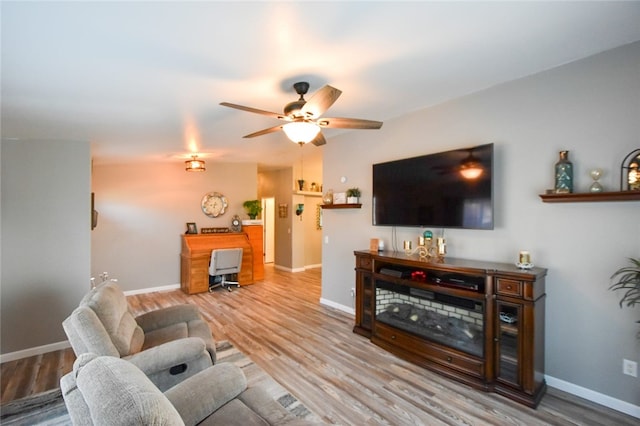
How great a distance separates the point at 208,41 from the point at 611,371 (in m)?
3.78

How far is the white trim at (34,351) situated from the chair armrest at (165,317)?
1.64m

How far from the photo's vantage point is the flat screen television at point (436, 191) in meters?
2.86

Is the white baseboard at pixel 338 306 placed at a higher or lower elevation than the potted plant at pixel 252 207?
lower

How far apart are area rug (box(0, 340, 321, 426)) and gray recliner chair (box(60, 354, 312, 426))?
815 mm

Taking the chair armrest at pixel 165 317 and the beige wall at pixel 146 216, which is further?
the beige wall at pixel 146 216

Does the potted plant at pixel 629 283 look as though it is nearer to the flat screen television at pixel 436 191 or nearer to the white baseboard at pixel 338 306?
the flat screen television at pixel 436 191

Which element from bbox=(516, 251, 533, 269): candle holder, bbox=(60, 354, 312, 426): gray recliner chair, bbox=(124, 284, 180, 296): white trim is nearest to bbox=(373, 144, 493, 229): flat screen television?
bbox=(516, 251, 533, 269): candle holder

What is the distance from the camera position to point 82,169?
370 centimetres

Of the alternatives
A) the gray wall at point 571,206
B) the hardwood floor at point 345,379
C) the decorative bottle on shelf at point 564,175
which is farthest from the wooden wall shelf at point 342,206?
the decorative bottle on shelf at point 564,175

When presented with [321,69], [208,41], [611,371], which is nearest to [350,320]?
[611,371]

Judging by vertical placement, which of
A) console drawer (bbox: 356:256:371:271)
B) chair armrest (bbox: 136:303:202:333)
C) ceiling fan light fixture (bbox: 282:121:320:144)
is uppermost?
ceiling fan light fixture (bbox: 282:121:320:144)

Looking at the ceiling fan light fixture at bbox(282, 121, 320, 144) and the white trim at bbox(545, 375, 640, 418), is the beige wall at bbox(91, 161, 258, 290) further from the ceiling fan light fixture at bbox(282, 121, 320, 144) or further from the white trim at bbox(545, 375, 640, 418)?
the white trim at bbox(545, 375, 640, 418)

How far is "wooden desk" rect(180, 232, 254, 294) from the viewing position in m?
5.77

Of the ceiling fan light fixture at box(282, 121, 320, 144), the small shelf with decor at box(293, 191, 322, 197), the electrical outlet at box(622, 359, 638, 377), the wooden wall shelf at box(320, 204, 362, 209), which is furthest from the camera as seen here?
the small shelf with decor at box(293, 191, 322, 197)
